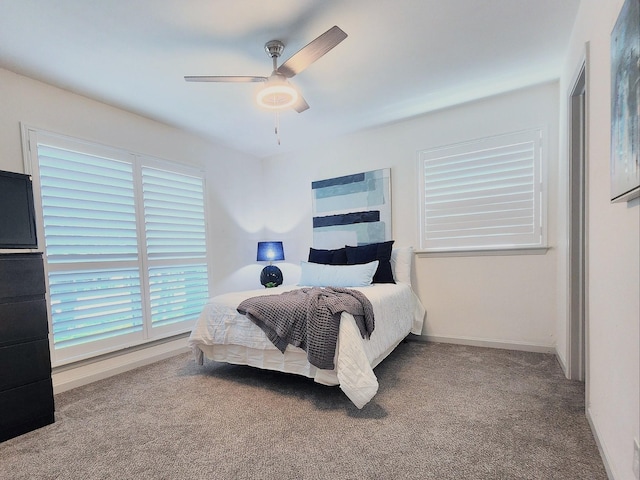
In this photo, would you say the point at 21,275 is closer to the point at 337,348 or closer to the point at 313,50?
the point at 337,348

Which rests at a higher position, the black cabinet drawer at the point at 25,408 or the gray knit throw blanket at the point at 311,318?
the gray knit throw blanket at the point at 311,318

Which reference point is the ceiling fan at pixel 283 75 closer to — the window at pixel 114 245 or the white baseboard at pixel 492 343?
the window at pixel 114 245

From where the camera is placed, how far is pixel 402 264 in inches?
135

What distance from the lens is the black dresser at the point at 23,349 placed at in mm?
1831

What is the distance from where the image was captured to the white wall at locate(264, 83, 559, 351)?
292 centimetres

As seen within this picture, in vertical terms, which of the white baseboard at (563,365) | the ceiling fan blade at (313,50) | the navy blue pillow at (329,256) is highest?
the ceiling fan blade at (313,50)

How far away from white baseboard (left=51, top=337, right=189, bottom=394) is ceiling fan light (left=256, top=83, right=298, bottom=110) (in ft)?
8.69

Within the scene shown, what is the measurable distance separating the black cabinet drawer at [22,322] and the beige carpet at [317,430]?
1.92 ft

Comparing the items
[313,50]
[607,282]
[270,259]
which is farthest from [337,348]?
[270,259]

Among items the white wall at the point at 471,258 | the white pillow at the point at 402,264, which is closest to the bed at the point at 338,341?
the white pillow at the point at 402,264

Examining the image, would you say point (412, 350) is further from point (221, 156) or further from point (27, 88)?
point (27, 88)

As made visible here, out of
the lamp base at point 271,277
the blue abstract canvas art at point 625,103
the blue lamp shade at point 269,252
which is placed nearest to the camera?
the blue abstract canvas art at point 625,103

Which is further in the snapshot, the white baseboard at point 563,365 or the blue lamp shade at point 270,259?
the blue lamp shade at point 270,259

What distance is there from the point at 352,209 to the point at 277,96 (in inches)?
78.0
